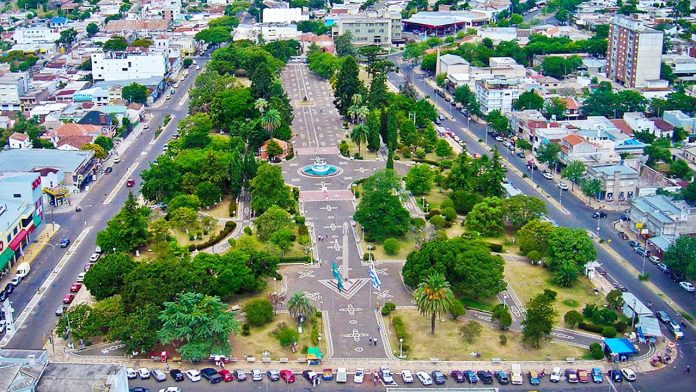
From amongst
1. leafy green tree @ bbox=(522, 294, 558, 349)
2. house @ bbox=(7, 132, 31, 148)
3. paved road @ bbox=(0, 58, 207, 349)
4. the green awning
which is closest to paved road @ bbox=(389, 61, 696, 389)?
leafy green tree @ bbox=(522, 294, 558, 349)

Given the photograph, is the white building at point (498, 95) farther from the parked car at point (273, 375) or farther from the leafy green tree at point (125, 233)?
the parked car at point (273, 375)

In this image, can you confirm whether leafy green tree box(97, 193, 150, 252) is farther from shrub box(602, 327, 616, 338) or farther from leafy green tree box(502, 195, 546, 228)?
shrub box(602, 327, 616, 338)

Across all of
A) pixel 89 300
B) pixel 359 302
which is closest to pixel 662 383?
pixel 359 302

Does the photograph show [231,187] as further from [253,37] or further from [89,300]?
[253,37]

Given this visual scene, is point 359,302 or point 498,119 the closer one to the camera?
point 359,302

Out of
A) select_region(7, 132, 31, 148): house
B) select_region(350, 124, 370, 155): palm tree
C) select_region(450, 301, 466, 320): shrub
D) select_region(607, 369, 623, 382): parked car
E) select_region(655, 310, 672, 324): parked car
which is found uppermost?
select_region(350, 124, 370, 155): palm tree

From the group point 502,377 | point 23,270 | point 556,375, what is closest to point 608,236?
point 556,375
